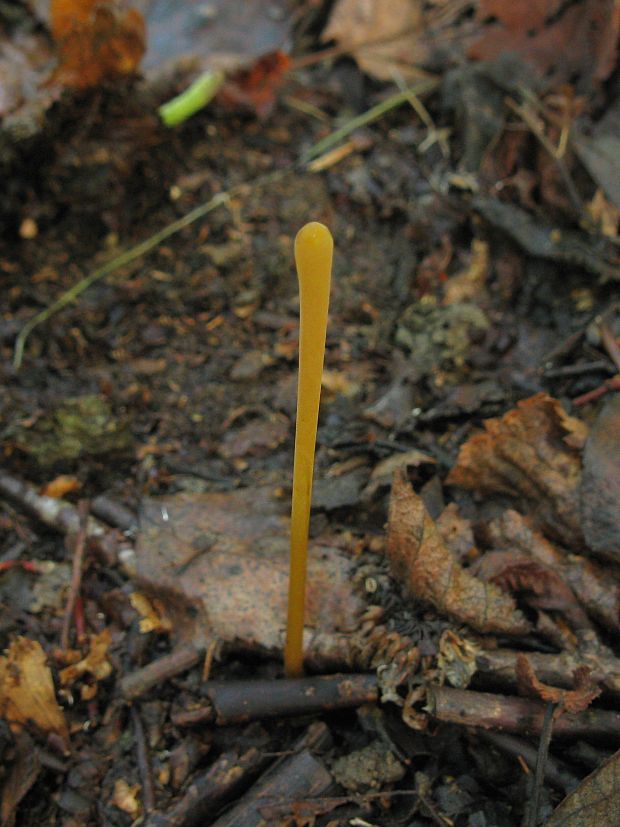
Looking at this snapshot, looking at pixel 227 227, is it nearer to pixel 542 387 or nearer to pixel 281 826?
pixel 542 387

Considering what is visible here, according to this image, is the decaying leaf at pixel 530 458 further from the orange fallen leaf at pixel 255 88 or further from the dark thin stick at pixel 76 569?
the orange fallen leaf at pixel 255 88

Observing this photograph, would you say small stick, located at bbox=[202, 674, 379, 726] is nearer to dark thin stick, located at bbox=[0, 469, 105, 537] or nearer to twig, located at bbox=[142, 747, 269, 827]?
twig, located at bbox=[142, 747, 269, 827]

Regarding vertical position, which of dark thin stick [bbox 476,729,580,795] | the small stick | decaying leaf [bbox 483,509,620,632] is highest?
the small stick

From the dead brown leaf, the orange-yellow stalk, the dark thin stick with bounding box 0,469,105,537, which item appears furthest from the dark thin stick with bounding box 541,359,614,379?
the dark thin stick with bounding box 0,469,105,537

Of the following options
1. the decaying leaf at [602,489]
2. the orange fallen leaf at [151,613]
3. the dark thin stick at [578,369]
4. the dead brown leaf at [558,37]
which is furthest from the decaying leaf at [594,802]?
the dead brown leaf at [558,37]

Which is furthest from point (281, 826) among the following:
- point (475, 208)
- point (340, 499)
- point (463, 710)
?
point (475, 208)
